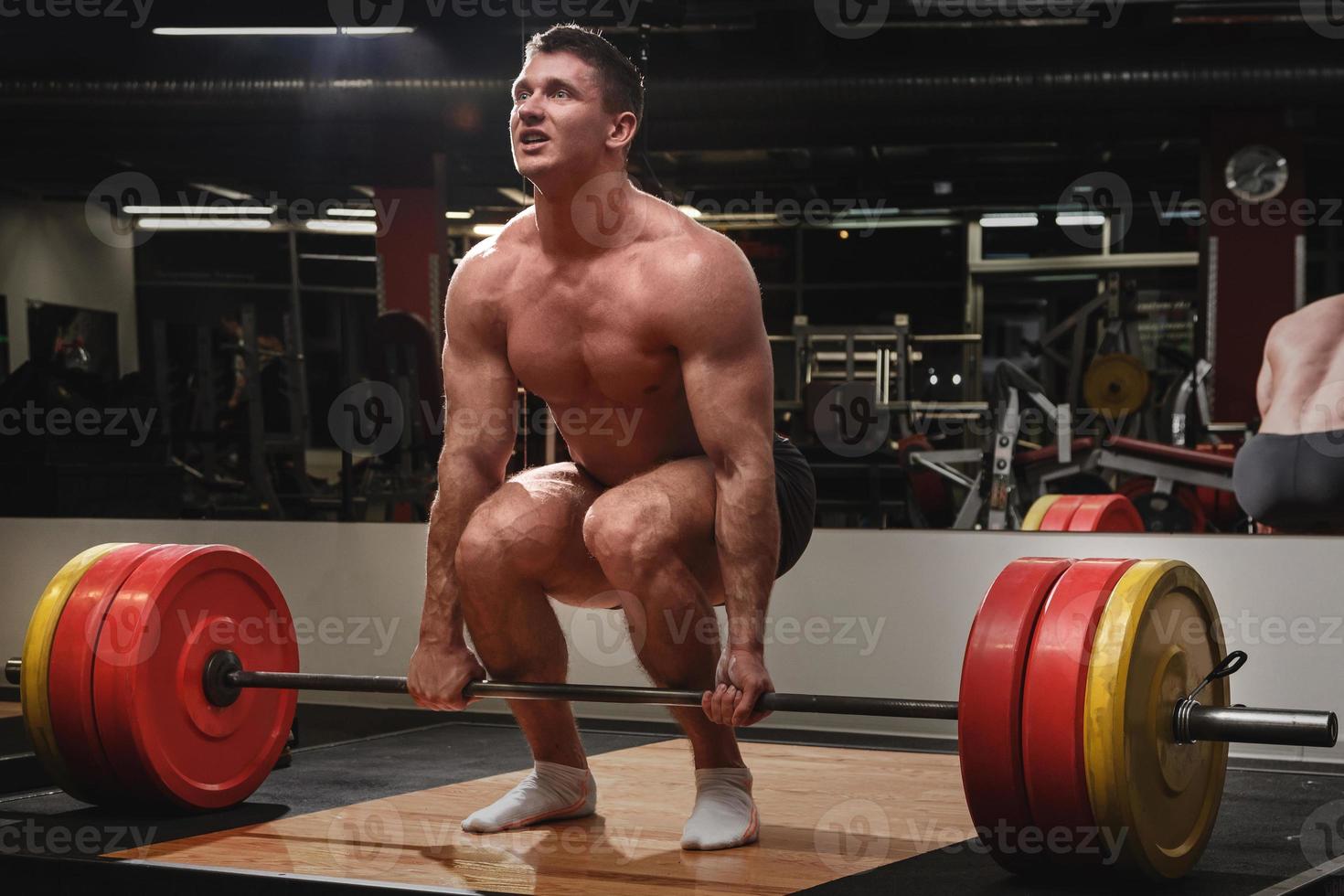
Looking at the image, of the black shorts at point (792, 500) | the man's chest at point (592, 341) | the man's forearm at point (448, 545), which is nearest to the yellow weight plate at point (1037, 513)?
the black shorts at point (792, 500)

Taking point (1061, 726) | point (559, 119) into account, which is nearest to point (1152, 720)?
point (1061, 726)

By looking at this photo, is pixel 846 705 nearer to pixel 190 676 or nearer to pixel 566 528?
pixel 566 528

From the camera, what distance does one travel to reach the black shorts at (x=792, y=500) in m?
2.38

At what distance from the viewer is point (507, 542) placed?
2.24m

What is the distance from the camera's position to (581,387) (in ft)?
7.68

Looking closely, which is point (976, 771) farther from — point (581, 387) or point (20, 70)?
point (20, 70)

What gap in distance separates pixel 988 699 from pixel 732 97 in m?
2.73

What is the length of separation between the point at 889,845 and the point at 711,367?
856 millimetres

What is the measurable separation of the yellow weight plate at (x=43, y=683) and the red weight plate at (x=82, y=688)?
0.04ft

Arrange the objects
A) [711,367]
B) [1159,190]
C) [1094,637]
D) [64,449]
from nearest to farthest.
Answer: [1094,637], [711,367], [1159,190], [64,449]

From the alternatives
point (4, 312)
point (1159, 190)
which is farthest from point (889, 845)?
point (4, 312)

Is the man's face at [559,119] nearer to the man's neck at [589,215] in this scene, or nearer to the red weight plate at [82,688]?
the man's neck at [589,215]

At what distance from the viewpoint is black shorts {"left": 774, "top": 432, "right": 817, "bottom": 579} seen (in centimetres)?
238

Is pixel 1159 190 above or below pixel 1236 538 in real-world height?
above
